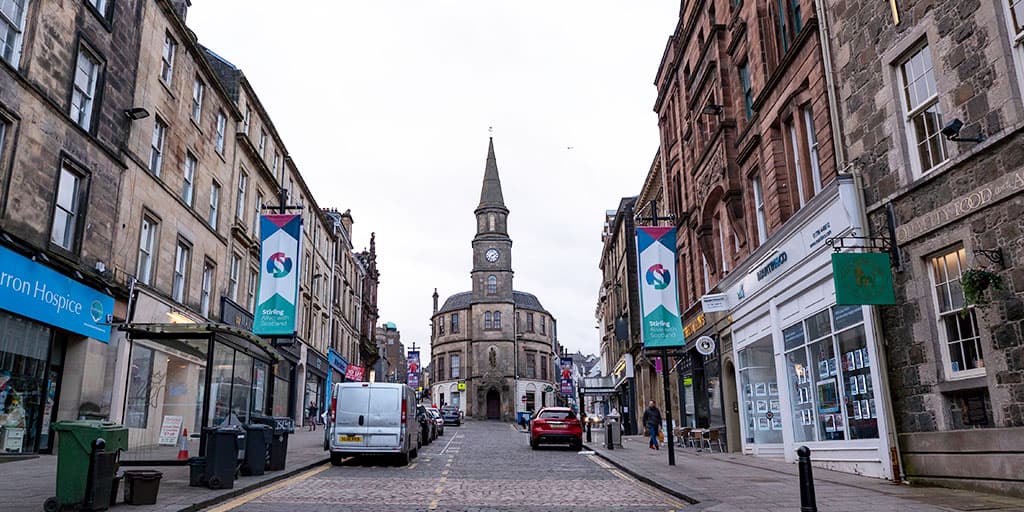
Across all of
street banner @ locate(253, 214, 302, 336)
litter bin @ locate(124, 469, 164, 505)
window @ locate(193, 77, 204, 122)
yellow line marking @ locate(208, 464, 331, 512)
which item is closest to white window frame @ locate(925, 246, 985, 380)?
yellow line marking @ locate(208, 464, 331, 512)

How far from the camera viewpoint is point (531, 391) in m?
90.8

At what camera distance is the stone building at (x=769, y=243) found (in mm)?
14375

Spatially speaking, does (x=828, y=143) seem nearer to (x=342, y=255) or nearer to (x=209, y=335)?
(x=209, y=335)

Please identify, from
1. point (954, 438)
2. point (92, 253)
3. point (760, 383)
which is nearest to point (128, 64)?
point (92, 253)

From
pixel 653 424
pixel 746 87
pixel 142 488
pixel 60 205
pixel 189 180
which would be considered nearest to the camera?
pixel 142 488

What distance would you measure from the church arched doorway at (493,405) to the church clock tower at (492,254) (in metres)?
11.8

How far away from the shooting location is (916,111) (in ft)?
39.9

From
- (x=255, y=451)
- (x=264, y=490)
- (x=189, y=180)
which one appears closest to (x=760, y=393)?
(x=255, y=451)

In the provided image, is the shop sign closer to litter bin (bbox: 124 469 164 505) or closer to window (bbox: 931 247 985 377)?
window (bbox: 931 247 985 377)

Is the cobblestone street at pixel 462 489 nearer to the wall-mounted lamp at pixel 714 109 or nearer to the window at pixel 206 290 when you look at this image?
the window at pixel 206 290

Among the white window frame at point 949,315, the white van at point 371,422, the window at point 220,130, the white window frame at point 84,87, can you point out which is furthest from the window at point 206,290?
the white window frame at point 949,315

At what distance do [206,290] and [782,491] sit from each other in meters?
22.4

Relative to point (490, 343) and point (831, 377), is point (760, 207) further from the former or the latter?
point (490, 343)

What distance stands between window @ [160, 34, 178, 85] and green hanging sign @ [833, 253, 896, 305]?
20709 mm
